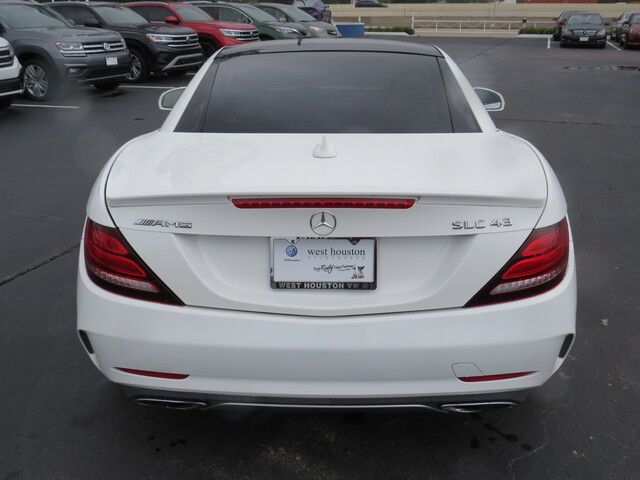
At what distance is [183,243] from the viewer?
226 centimetres

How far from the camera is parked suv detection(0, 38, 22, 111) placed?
10586 mm

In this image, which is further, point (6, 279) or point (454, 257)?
point (6, 279)

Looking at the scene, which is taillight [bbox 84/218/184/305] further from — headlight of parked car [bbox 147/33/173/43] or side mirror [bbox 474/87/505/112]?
headlight of parked car [bbox 147/33/173/43]

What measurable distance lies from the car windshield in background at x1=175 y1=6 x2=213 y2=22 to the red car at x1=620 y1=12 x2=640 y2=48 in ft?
57.1

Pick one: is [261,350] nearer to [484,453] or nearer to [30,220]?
[484,453]

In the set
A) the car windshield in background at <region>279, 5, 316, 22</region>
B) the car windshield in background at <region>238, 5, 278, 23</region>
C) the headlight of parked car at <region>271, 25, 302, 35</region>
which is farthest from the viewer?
the car windshield in background at <region>279, 5, 316, 22</region>

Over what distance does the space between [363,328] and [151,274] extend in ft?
2.40

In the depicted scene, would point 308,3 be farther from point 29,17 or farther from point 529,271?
point 529,271

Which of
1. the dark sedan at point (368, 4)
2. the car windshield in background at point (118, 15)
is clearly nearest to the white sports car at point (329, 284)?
the car windshield in background at point (118, 15)

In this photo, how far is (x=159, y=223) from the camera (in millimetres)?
2258

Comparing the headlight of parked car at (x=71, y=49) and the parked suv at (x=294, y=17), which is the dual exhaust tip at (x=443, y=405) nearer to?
the headlight of parked car at (x=71, y=49)

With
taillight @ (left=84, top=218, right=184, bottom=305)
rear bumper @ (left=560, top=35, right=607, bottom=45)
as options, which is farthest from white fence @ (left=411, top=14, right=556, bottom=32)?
taillight @ (left=84, top=218, right=184, bottom=305)

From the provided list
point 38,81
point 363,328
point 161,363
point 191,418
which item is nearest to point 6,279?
point 191,418

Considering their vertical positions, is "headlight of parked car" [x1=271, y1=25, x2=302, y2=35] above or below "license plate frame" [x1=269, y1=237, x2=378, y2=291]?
Answer: below
